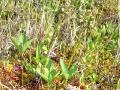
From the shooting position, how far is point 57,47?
9.25 feet

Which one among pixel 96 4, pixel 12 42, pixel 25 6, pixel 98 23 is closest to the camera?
pixel 12 42

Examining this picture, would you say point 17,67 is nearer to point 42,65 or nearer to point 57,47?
point 42,65

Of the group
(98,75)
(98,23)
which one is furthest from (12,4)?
(98,75)

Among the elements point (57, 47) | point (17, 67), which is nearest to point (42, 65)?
point (17, 67)

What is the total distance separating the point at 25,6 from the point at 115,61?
94 cm

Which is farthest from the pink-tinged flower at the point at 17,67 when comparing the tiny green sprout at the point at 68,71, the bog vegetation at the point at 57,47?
the tiny green sprout at the point at 68,71

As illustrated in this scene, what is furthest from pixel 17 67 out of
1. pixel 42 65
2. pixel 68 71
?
pixel 68 71

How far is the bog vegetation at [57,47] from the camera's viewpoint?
246 cm

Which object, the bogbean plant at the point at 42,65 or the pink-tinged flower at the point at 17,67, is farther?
the pink-tinged flower at the point at 17,67

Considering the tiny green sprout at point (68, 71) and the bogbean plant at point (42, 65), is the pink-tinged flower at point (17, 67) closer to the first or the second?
the bogbean plant at point (42, 65)

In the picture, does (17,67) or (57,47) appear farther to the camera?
(57,47)

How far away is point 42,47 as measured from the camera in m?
2.69

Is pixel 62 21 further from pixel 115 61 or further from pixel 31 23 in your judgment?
pixel 115 61

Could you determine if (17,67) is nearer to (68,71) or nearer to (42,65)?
(42,65)
